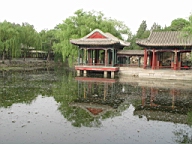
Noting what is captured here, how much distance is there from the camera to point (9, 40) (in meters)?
35.6

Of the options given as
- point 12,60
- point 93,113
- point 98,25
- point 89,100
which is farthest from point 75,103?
point 12,60

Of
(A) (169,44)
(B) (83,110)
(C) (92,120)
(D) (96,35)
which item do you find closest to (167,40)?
(A) (169,44)

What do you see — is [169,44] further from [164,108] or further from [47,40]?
[47,40]

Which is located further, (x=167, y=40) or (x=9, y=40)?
(x=9, y=40)

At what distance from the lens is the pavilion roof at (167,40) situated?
24827mm

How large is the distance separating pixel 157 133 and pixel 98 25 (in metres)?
29.3

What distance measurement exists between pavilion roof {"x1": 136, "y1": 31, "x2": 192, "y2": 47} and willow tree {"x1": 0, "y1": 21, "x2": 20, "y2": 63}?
67.4 ft

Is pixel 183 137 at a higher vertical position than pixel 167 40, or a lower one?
lower

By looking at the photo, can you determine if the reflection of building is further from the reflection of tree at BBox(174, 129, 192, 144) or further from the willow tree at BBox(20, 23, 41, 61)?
the willow tree at BBox(20, 23, 41, 61)

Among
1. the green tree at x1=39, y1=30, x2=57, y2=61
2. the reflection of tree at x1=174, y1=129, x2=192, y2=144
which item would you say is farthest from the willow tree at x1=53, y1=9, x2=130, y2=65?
the reflection of tree at x1=174, y1=129, x2=192, y2=144

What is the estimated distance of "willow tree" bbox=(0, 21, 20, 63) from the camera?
116 feet

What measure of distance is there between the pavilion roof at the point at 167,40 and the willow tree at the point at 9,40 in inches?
808

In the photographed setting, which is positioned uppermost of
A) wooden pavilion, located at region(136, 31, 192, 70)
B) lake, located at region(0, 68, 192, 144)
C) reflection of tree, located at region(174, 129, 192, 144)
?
wooden pavilion, located at region(136, 31, 192, 70)

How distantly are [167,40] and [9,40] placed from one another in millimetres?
23894
